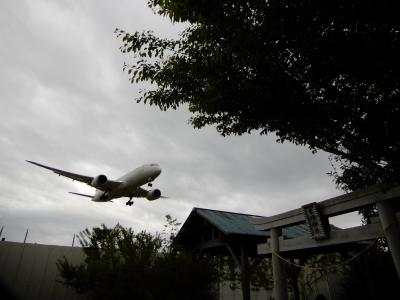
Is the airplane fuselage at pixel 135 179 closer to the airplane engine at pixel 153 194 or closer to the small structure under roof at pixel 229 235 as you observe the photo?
the airplane engine at pixel 153 194

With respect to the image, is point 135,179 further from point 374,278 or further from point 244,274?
point 374,278

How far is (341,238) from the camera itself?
6742 millimetres

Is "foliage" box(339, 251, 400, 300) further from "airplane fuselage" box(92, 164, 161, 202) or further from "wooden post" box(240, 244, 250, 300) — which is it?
"airplane fuselage" box(92, 164, 161, 202)

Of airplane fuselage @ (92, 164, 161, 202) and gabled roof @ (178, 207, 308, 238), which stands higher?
airplane fuselage @ (92, 164, 161, 202)

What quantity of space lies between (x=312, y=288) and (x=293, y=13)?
19.9 meters

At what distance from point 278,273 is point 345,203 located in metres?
3.14

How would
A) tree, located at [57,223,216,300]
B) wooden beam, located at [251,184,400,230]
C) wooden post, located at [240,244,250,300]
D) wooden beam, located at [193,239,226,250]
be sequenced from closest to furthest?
wooden beam, located at [251,184,400,230] < tree, located at [57,223,216,300] < wooden post, located at [240,244,250,300] < wooden beam, located at [193,239,226,250]

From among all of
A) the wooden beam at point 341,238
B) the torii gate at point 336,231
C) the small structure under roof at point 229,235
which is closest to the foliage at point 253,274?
the small structure under roof at point 229,235

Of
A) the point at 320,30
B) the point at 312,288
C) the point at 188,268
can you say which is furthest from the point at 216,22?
the point at 312,288

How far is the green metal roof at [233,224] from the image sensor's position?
12117 mm

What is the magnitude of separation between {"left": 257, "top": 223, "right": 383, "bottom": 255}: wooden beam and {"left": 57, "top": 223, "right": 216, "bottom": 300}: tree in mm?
4258

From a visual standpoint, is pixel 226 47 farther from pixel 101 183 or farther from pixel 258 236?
pixel 101 183

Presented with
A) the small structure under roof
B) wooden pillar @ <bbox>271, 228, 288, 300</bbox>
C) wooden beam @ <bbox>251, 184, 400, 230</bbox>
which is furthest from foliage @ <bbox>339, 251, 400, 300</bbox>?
wooden beam @ <bbox>251, 184, 400, 230</bbox>

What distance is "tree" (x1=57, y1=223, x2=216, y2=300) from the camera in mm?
10125
